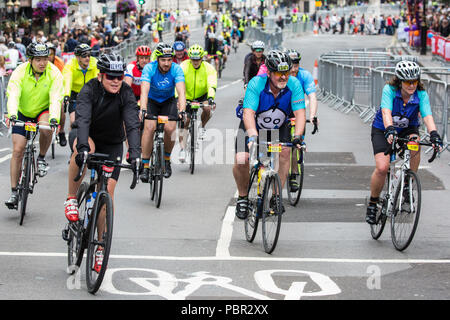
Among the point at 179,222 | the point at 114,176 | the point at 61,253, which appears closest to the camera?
the point at 114,176

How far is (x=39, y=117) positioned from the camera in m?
11.5

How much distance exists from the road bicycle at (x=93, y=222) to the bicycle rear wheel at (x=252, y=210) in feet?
5.99

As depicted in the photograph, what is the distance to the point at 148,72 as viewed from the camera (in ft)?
42.7

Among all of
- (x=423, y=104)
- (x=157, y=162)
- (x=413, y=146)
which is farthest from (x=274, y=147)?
(x=157, y=162)

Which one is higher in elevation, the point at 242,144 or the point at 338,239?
the point at 242,144

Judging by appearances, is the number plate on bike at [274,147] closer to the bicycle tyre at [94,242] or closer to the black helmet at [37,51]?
the bicycle tyre at [94,242]

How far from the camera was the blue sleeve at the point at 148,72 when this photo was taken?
42.5ft

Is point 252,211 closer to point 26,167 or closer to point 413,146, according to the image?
point 413,146

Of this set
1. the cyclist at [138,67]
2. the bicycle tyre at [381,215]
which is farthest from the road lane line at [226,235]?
the cyclist at [138,67]

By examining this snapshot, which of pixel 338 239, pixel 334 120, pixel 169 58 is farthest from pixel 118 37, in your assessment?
pixel 338 239

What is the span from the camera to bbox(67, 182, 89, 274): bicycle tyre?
26.7 feet

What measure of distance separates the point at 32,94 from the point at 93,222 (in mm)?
4108
